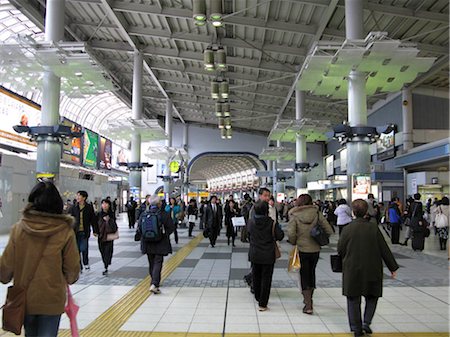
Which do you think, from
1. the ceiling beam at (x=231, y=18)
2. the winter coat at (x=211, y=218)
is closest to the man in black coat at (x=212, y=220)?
the winter coat at (x=211, y=218)

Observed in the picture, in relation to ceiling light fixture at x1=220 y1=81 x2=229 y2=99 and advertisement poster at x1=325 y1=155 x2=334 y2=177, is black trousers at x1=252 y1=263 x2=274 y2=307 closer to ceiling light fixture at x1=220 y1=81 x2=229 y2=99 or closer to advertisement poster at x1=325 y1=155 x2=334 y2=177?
ceiling light fixture at x1=220 y1=81 x2=229 y2=99

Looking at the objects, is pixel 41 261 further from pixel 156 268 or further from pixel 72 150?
pixel 72 150

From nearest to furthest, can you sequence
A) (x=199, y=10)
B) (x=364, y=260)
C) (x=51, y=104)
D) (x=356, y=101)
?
(x=364, y=260)
(x=199, y=10)
(x=356, y=101)
(x=51, y=104)

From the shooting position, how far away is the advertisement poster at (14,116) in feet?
68.4

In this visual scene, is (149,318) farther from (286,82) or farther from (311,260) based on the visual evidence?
(286,82)

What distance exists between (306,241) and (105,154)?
32.4 metres

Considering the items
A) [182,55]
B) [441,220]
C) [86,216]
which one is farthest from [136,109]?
[441,220]

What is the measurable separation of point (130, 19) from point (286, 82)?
9090 millimetres

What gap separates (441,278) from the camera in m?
7.69

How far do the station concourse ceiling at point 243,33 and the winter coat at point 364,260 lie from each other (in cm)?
825

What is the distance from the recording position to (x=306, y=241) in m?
5.35

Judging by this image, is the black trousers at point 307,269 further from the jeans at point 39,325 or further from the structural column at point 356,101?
the structural column at point 356,101

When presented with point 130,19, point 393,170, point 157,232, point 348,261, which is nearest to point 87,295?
point 157,232

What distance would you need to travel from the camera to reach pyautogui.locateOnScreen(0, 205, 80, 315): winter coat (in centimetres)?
265
